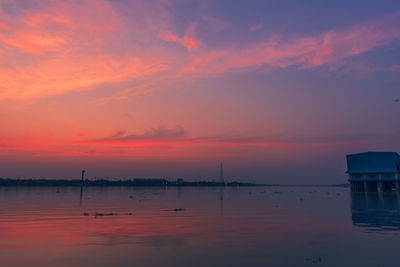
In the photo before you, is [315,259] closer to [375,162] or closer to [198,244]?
Answer: [198,244]

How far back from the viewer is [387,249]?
21.8 metres

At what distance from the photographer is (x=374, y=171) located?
128500 millimetres

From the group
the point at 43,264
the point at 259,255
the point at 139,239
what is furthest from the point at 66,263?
the point at 259,255

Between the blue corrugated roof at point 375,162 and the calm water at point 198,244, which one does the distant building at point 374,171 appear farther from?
the calm water at point 198,244

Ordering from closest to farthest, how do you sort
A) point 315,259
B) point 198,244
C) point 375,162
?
point 315,259 → point 198,244 → point 375,162

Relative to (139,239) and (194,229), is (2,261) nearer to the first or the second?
(139,239)

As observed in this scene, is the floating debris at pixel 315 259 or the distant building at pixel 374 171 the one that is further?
the distant building at pixel 374 171

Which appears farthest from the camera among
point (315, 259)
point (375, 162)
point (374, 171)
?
point (375, 162)

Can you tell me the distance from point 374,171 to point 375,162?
411cm

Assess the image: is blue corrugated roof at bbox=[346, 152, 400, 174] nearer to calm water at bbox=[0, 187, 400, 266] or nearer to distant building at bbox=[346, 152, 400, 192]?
distant building at bbox=[346, 152, 400, 192]

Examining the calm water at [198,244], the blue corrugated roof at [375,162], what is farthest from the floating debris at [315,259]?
the blue corrugated roof at [375,162]

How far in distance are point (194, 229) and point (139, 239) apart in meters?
6.95

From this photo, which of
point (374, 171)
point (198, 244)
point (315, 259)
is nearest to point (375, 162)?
point (374, 171)

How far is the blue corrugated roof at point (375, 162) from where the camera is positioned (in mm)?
128000
